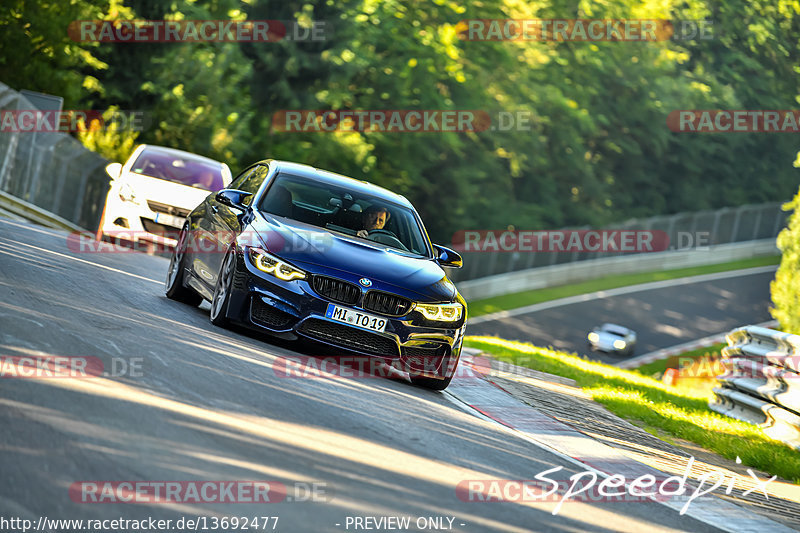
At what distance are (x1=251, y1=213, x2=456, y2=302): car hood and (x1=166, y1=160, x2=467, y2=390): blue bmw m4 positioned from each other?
12mm

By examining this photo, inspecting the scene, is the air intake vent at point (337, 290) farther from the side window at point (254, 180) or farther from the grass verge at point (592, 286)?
the grass verge at point (592, 286)

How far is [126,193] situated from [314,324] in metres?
10.5

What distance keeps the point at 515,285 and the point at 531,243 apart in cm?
408

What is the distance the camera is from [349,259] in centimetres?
1003

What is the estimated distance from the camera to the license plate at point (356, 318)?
9711 mm

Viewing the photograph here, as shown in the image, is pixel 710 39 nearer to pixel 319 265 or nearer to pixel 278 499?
pixel 319 265

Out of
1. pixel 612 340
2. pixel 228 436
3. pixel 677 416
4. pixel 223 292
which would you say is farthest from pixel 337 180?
pixel 612 340

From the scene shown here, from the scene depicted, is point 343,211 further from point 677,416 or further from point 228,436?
point 228,436

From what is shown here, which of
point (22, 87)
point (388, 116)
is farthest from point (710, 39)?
point (22, 87)

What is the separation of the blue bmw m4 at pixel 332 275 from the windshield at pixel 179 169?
A: 888 cm

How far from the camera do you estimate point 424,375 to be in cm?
1030

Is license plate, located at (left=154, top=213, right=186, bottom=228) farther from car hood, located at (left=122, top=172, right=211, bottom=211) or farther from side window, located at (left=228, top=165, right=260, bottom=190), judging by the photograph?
side window, located at (left=228, top=165, right=260, bottom=190)

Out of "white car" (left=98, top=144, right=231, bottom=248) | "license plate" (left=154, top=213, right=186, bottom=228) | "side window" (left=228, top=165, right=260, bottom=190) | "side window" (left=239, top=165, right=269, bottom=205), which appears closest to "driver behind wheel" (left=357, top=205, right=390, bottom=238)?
"side window" (left=239, top=165, right=269, bottom=205)

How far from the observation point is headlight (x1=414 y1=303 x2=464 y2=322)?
10.0m
